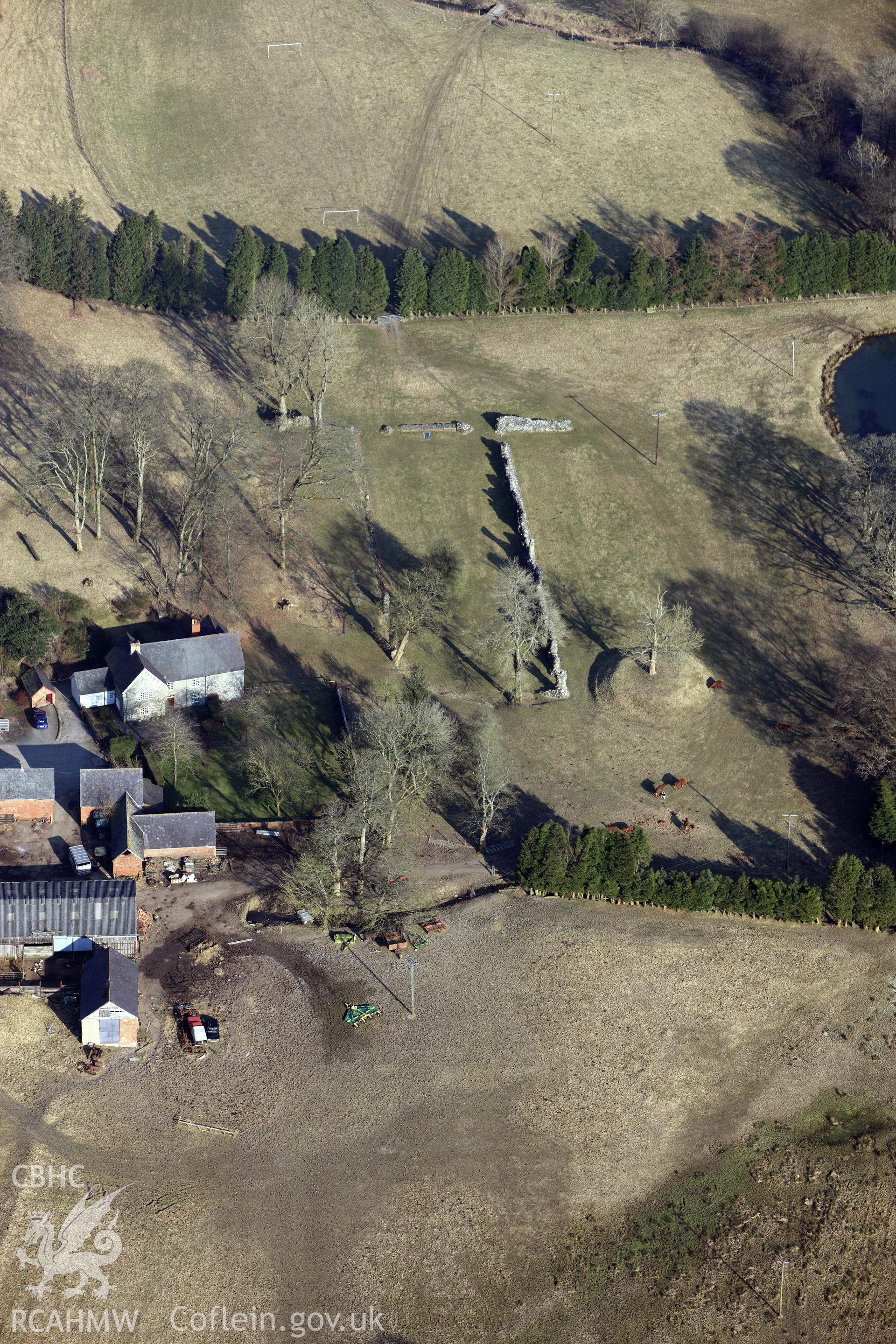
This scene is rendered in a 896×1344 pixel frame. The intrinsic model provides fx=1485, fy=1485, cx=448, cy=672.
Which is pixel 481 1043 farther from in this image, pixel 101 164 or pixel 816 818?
pixel 101 164

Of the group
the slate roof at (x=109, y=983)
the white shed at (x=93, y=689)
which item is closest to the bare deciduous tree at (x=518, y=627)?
the white shed at (x=93, y=689)

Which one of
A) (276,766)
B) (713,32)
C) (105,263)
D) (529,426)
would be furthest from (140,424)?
(713,32)

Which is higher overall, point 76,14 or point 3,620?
point 76,14

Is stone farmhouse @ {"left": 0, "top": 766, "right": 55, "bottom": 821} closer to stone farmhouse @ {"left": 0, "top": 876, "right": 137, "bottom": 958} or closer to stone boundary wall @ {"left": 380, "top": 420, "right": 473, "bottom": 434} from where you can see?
stone farmhouse @ {"left": 0, "top": 876, "right": 137, "bottom": 958}

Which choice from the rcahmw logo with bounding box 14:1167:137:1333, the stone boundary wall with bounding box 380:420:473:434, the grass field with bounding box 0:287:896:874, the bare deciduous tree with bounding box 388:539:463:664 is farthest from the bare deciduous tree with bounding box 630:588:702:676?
the rcahmw logo with bounding box 14:1167:137:1333

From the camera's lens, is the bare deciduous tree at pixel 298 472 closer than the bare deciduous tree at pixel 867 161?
Yes

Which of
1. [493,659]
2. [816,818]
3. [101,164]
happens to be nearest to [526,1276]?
[816,818]

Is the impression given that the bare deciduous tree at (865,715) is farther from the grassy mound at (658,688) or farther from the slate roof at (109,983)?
the slate roof at (109,983)

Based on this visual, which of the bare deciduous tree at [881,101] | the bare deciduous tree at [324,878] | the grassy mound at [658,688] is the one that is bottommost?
the bare deciduous tree at [324,878]
